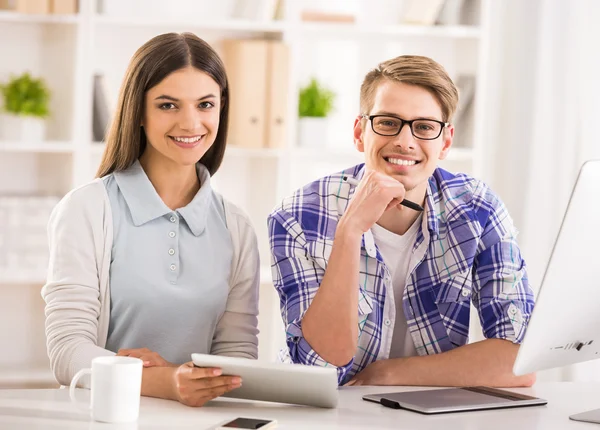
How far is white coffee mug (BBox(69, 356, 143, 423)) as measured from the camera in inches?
54.6

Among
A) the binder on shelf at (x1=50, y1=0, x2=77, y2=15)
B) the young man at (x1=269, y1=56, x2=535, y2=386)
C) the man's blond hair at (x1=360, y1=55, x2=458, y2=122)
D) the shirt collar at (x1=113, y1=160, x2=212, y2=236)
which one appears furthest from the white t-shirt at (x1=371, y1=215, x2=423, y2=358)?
the binder on shelf at (x1=50, y1=0, x2=77, y2=15)

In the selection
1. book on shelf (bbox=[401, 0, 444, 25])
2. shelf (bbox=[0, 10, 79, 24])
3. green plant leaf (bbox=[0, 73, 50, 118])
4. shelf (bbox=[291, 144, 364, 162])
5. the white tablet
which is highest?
book on shelf (bbox=[401, 0, 444, 25])

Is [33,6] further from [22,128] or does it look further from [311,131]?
[311,131]

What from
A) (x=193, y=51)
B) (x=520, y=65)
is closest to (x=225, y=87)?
(x=193, y=51)

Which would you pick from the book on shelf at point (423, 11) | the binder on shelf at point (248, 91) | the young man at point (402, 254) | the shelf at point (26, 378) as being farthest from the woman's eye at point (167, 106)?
the book on shelf at point (423, 11)

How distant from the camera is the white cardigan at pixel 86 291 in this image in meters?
1.84

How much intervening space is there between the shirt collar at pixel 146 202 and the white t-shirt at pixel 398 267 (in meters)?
0.42

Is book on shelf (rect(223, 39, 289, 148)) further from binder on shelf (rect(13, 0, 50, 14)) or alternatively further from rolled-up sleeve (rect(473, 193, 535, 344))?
rolled-up sleeve (rect(473, 193, 535, 344))

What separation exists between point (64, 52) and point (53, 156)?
0.41 m

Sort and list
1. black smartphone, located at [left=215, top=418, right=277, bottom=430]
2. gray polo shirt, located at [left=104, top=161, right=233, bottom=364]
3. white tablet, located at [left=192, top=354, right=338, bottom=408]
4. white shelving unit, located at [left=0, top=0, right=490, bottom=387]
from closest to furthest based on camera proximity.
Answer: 1. black smartphone, located at [left=215, top=418, right=277, bottom=430]
2. white tablet, located at [left=192, top=354, right=338, bottom=408]
3. gray polo shirt, located at [left=104, top=161, right=233, bottom=364]
4. white shelving unit, located at [left=0, top=0, right=490, bottom=387]

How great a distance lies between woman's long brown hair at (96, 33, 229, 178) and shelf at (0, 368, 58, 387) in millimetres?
1508

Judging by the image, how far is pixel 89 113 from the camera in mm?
3283

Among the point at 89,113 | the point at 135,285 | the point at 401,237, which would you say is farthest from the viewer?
the point at 89,113

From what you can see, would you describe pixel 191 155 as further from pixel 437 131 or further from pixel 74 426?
pixel 74 426
